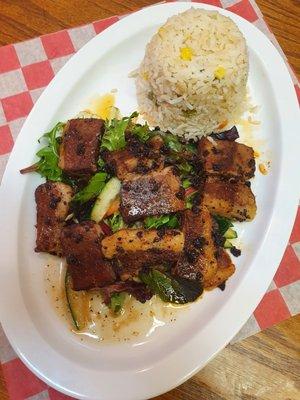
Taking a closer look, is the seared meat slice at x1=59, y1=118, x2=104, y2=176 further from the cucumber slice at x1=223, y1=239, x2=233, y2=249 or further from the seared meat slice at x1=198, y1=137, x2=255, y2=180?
the cucumber slice at x1=223, y1=239, x2=233, y2=249

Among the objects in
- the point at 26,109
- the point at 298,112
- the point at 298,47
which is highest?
the point at 298,47

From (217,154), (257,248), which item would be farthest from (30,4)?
(257,248)

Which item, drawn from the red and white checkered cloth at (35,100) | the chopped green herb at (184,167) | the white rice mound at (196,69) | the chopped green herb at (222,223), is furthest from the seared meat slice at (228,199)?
the white rice mound at (196,69)

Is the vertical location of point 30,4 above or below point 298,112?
below

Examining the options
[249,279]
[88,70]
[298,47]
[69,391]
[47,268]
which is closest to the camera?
[69,391]

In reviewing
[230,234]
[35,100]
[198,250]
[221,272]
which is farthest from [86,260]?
[35,100]

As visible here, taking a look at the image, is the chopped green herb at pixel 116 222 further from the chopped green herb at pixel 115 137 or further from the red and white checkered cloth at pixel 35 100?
the red and white checkered cloth at pixel 35 100

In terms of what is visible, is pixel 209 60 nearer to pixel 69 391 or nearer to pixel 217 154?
pixel 217 154

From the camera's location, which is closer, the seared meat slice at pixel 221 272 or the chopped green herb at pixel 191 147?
the seared meat slice at pixel 221 272
